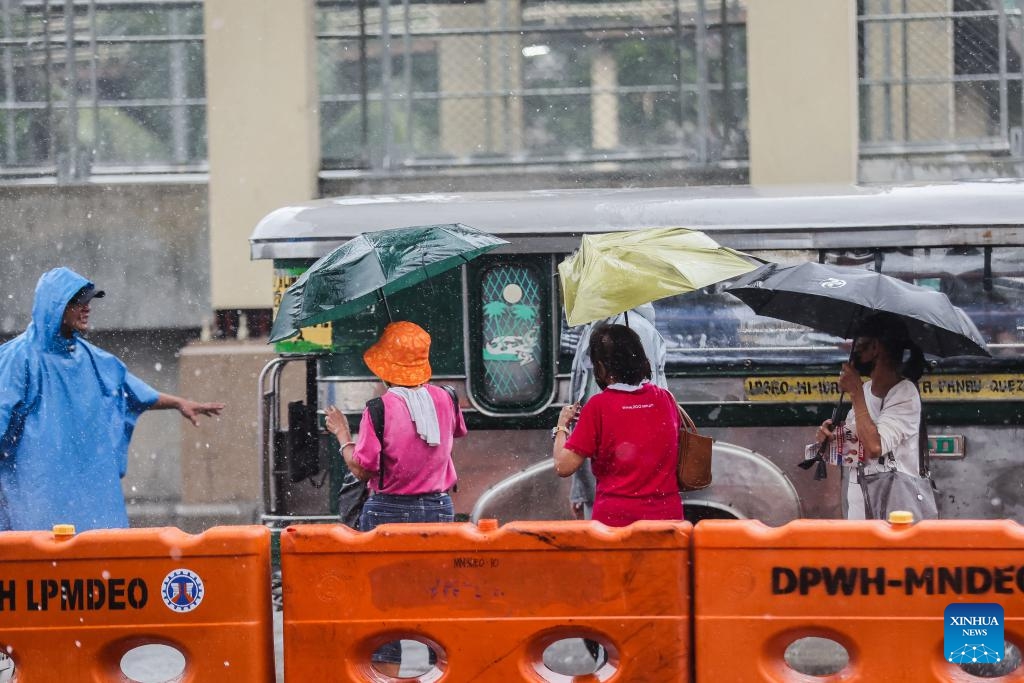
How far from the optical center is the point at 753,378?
7309 millimetres

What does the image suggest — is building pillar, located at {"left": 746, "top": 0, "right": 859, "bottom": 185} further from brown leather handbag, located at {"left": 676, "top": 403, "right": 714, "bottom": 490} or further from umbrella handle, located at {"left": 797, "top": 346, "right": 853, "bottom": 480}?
brown leather handbag, located at {"left": 676, "top": 403, "right": 714, "bottom": 490}

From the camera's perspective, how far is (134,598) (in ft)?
16.8

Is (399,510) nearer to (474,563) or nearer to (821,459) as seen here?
(474,563)

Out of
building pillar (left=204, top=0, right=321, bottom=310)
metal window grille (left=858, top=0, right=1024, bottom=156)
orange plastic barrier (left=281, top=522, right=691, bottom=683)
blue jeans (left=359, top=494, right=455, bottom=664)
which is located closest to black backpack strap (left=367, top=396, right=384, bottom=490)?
blue jeans (left=359, top=494, right=455, bottom=664)

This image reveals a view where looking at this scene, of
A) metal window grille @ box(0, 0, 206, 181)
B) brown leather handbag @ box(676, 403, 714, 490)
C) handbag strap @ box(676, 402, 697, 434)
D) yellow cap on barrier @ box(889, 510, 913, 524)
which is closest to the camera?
yellow cap on barrier @ box(889, 510, 913, 524)

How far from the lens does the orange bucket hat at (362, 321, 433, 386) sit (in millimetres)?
→ 5836

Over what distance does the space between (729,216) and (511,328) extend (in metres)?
1.37

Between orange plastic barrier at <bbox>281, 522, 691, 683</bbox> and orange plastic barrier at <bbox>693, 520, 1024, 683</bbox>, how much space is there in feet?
0.49

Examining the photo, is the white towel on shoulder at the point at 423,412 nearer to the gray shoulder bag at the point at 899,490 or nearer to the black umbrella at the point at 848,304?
the black umbrella at the point at 848,304

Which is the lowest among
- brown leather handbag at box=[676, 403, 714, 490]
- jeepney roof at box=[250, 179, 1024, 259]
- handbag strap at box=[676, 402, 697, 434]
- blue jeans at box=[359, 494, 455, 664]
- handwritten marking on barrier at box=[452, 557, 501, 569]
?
handwritten marking on barrier at box=[452, 557, 501, 569]

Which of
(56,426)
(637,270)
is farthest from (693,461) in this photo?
(56,426)

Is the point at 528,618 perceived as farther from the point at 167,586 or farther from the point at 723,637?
the point at 167,586

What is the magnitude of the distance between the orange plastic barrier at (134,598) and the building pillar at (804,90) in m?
7.47

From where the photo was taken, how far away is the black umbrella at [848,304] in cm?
592
